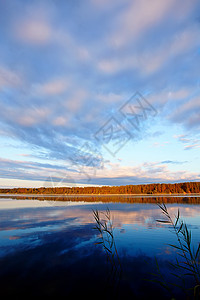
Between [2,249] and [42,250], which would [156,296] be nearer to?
[42,250]

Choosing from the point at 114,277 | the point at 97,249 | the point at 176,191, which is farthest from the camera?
the point at 176,191

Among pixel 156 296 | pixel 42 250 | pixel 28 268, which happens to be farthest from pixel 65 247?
pixel 156 296

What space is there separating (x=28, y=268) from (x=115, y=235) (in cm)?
722

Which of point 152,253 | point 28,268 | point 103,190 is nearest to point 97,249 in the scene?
point 152,253

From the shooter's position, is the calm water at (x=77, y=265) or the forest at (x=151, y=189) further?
the forest at (x=151, y=189)

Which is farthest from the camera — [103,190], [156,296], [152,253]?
[103,190]

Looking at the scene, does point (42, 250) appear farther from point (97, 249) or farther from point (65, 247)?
point (97, 249)

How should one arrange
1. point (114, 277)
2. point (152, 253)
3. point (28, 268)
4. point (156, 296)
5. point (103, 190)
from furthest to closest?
point (103, 190) → point (152, 253) → point (28, 268) → point (114, 277) → point (156, 296)

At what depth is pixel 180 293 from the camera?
565 cm

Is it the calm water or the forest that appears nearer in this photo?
the calm water

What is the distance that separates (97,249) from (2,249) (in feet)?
17.9

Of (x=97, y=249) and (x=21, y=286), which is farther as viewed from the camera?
(x=97, y=249)

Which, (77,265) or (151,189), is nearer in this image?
(77,265)

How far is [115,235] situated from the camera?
12.8m
